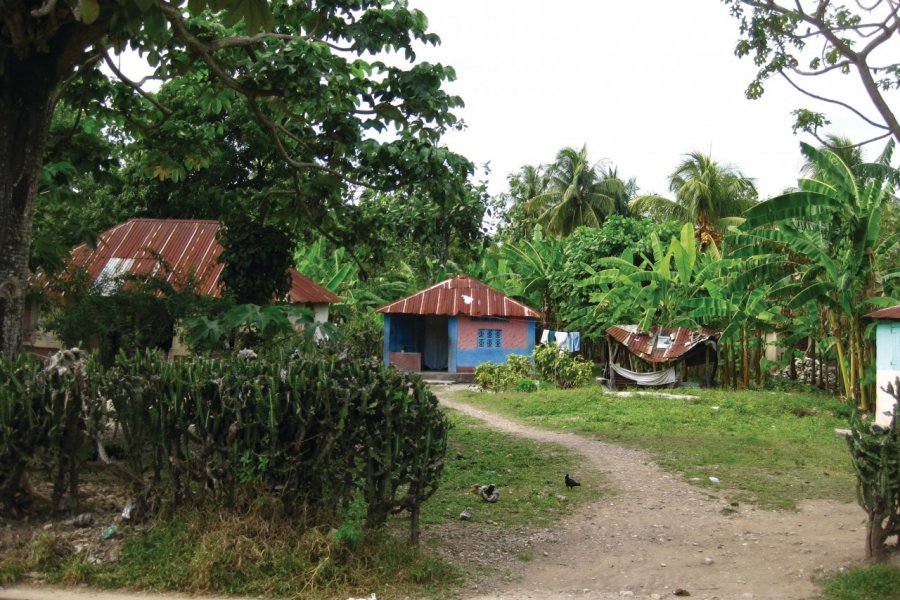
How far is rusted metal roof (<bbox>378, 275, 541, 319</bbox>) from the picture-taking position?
90.3ft

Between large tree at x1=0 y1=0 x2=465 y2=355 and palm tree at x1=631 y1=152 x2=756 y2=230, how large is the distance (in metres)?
24.1

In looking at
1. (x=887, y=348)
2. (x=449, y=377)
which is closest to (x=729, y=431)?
(x=887, y=348)

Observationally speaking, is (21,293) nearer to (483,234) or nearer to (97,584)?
(97,584)

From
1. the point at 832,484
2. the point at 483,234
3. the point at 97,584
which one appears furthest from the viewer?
the point at 483,234

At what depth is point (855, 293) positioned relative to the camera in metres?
17.2

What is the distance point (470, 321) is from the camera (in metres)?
28.0

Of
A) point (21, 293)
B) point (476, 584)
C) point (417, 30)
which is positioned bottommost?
point (476, 584)

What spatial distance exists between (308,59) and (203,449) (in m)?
4.89

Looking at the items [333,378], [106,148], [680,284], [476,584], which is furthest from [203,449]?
[680,284]

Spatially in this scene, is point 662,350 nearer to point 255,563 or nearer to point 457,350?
point 457,350

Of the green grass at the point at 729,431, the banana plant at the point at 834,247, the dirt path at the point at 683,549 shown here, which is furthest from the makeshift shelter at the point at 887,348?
the dirt path at the point at 683,549

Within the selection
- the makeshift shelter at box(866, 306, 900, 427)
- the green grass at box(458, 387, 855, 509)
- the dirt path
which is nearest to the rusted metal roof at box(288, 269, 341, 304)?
the green grass at box(458, 387, 855, 509)

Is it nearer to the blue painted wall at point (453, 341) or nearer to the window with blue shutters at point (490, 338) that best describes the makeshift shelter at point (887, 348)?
the window with blue shutters at point (490, 338)

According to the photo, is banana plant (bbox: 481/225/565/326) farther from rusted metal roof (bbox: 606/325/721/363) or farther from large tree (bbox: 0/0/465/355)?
large tree (bbox: 0/0/465/355)
